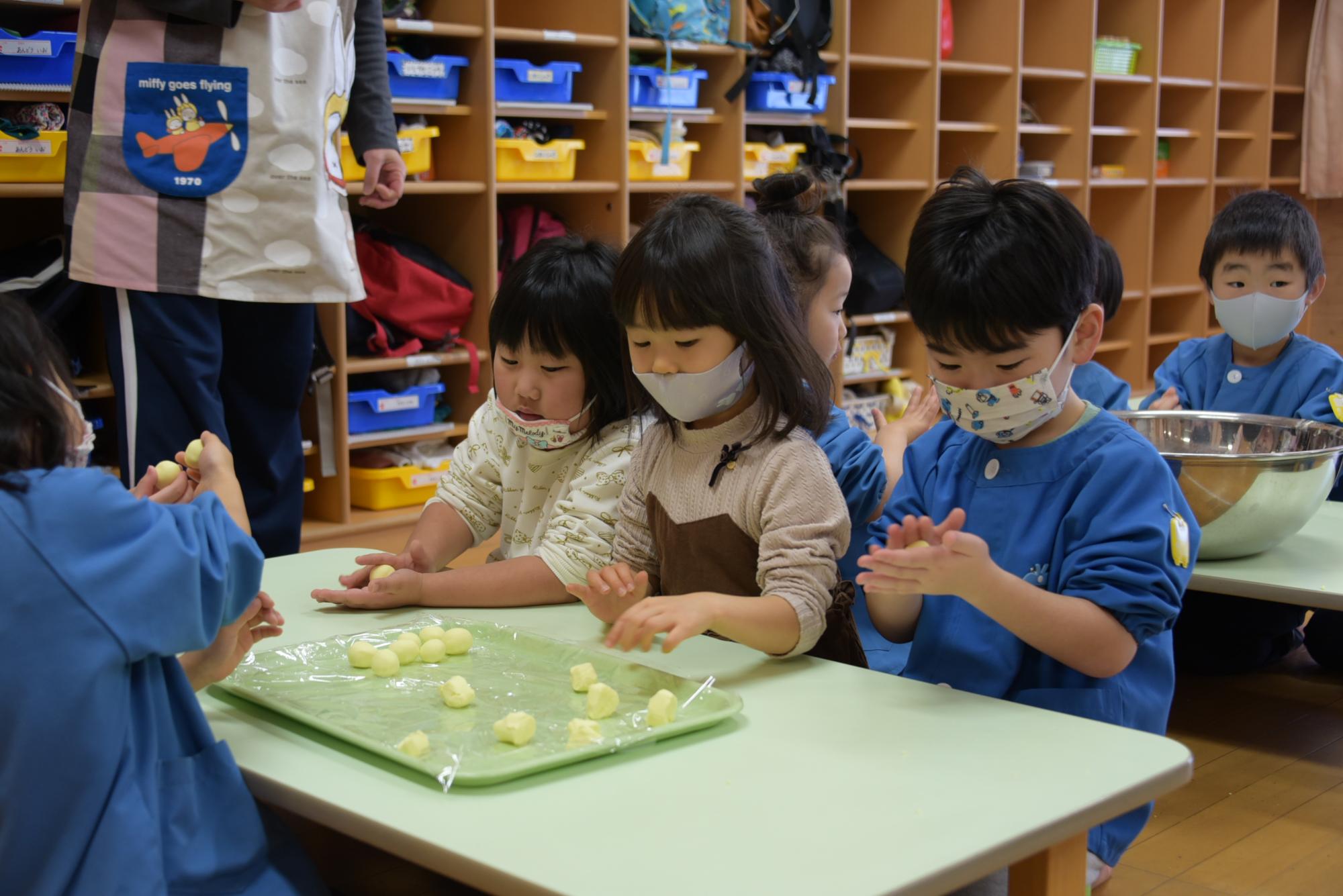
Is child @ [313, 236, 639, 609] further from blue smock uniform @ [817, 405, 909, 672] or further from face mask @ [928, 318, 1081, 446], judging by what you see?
face mask @ [928, 318, 1081, 446]

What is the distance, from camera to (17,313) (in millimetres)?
1032

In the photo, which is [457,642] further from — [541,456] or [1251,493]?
[1251,493]

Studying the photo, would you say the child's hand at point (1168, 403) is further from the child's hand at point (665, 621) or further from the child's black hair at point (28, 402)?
the child's black hair at point (28, 402)

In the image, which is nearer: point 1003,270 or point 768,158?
point 1003,270

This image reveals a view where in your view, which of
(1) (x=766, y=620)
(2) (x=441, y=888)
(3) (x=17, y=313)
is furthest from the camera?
(2) (x=441, y=888)

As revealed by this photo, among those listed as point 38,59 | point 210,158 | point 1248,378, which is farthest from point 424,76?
point 1248,378

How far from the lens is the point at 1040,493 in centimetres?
133

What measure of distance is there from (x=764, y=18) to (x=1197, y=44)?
3.11 meters

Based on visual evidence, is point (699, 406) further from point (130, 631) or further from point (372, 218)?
point (372, 218)

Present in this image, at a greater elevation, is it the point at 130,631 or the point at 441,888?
the point at 130,631

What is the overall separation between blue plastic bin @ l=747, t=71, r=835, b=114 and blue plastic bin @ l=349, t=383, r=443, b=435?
1.52 metres

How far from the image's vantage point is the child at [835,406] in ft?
5.42

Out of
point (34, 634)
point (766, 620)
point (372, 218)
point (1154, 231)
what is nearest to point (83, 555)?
point (34, 634)

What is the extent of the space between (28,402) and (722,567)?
723 millimetres
